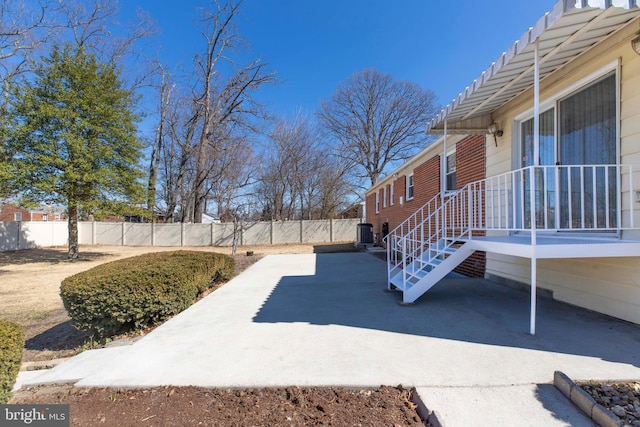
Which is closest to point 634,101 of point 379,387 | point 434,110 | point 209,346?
point 379,387

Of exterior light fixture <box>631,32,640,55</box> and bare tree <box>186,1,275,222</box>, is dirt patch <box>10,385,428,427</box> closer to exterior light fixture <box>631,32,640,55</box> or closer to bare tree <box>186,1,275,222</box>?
exterior light fixture <box>631,32,640,55</box>

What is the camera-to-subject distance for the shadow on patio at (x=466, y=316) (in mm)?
3242

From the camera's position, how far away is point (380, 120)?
2911cm

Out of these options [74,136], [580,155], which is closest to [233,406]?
[580,155]

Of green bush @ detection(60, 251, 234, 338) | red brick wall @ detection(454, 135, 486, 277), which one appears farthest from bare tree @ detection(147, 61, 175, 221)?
red brick wall @ detection(454, 135, 486, 277)

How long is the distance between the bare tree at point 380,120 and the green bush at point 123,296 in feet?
82.5

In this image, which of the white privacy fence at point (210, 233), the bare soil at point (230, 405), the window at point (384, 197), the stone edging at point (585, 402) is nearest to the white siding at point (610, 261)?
the stone edging at point (585, 402)

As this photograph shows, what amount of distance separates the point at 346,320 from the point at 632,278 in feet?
11.3

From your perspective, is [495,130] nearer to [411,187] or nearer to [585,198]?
[585,198]

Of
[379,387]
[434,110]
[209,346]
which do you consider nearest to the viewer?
[379,387]

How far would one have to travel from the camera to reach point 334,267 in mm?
9492

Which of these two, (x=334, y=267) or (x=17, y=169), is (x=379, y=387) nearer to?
(x=334, y=267)

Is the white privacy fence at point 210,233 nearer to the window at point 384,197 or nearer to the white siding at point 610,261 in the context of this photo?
the window at point 384,197

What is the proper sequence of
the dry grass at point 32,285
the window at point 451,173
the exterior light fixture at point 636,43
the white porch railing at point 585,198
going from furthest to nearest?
the window at point 451,173
the dry grass at point 32,285
the white porch railing at point 585,198
the exterior light fixture at point 636,43
